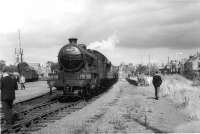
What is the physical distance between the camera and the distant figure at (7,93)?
11328 millimetres

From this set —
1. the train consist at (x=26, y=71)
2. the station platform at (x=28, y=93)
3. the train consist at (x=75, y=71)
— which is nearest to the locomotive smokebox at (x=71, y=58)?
the train consist at (x=75, y=71)

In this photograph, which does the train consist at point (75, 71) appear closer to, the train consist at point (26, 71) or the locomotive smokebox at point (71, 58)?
the locomotive smokebox at point (71, 58)

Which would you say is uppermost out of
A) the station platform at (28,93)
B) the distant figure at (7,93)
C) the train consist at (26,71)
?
the train consist at (26,71)

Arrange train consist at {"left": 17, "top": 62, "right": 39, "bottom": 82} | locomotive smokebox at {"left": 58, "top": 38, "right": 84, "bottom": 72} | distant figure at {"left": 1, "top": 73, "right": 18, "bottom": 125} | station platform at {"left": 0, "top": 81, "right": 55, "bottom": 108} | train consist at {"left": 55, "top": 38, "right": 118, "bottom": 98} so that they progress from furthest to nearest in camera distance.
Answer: train consist at {"left": 17, "top": 62, "right": 39, "bottom": 82} → station platform at {"left": 0, "top": 81, "right": 55, "bottom": 108} → locomotive smokebox at {"left": 58, "top": 38, "right": 84, "bottom": 72} → train consist at {"left": 55, "top": 38, "right": 118, "bottom": 98} → distant figure at {"left": 1, "top": 73, "right": 18, "bottom": 125}

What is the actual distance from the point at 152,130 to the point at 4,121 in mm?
5225

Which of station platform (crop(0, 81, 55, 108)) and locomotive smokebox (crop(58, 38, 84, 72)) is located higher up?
locomotive smokebox (crop(58, 38, 84, 72))

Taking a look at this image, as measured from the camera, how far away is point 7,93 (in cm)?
1141

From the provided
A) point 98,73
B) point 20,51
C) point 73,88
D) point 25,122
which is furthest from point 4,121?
point 20,51

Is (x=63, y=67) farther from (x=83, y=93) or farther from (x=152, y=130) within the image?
(x=152, y=130)

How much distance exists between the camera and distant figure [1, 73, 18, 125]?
11.3 meters

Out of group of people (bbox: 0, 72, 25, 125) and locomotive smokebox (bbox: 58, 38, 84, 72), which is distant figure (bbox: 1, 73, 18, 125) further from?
locomotive smokebox (bbox: 58, 38, 84, 72)

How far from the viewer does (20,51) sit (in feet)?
189

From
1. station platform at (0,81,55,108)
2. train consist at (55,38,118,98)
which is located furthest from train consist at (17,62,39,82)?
train consist at (55,38,118,98)

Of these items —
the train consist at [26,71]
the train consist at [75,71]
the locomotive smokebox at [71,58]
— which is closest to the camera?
the train consist at [75,71]
